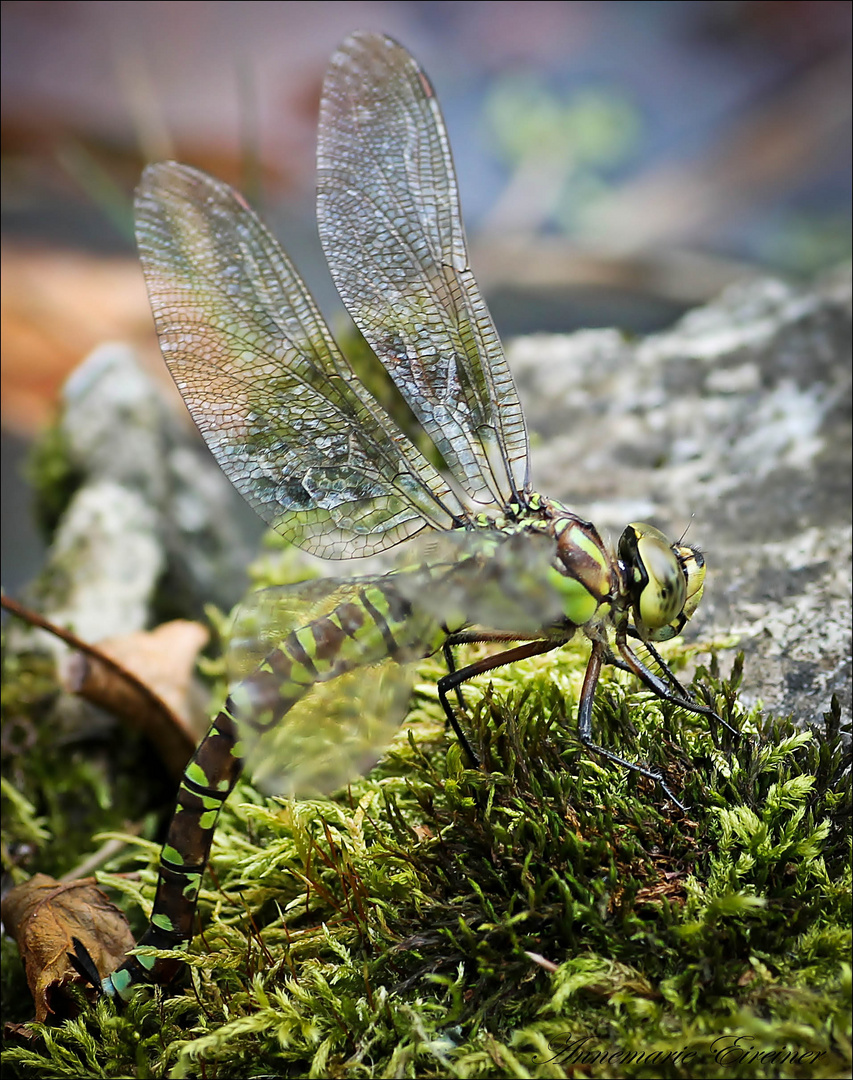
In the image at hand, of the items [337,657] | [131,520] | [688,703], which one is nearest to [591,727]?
[688,703]

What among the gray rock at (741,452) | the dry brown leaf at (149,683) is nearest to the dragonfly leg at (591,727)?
the gray rock at (741,452)

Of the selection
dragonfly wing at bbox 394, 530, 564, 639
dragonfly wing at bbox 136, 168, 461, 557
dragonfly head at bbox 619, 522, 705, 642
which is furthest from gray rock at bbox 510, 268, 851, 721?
dragonfly wing at bbox 136, 168, 461, 557

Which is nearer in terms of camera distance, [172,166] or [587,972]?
[587,972]

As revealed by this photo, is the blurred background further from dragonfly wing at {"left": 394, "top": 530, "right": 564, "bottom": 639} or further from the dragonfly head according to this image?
dragonfly wing at {"left": 394, "top": 530, "right": 564, "bottom": 639}

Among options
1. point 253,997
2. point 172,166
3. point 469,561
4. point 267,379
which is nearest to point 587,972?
point 253,997

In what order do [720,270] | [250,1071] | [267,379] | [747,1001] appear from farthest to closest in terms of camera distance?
[720,270] < [267,379] < [250,1071] < [747,1001]

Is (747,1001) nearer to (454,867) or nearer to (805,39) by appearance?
(454,867)
